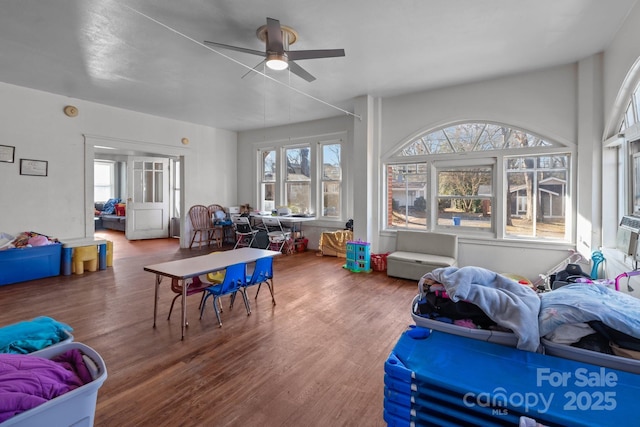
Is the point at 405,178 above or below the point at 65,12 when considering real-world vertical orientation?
below

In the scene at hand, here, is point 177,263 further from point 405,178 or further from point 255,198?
point 255,198

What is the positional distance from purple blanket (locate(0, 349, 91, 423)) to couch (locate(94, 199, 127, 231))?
36.0 ft

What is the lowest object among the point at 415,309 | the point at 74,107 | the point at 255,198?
the point at 415,309

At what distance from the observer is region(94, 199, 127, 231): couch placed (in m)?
10.7

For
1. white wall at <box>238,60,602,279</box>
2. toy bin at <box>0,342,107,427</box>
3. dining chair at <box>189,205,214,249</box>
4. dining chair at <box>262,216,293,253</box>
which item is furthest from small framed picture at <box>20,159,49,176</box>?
toy bin at <box>0,342,107,427</box>

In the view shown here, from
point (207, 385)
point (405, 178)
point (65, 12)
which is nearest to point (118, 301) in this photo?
point (207, 385)

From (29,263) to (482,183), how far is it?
731 centimetres

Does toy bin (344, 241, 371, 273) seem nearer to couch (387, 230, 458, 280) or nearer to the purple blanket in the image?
couch (387, 230, 458, 280)

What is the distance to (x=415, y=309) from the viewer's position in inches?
69.8

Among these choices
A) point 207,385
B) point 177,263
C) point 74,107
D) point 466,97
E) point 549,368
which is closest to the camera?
point 549,368

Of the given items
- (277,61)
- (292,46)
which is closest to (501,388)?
(277,61)

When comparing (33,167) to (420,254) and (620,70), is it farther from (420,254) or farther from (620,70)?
(620,70)

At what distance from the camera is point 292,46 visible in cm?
374

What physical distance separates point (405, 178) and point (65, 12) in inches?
203
